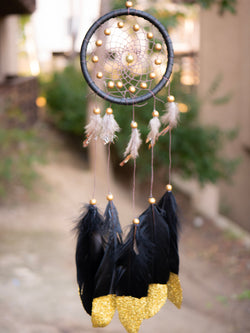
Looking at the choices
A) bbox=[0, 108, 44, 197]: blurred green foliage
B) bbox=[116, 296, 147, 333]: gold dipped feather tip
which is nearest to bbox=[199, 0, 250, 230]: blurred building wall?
bbox=[0, 108, 44, 197]: blurred green foliage

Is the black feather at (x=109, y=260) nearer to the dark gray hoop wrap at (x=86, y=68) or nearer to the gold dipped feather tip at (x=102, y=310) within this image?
the gold dipped feather tip at (x=102, y=310)

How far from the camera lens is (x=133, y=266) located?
1.65 metres

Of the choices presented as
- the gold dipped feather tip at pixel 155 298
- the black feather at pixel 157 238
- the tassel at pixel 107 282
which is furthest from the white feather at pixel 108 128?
the gold dipped feather tip at pixel 155 298

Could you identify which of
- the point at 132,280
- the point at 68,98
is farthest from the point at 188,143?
the point at 68,98

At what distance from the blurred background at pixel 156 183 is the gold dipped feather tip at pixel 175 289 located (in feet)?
3.08

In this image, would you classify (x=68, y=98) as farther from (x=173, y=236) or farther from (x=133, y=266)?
(x=133, y=266)

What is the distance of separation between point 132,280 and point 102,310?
0.17 metres

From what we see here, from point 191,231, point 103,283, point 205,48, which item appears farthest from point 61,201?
point 103,283

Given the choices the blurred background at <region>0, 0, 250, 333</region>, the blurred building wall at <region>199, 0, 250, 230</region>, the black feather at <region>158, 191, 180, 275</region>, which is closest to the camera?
the black feather at <region>158, 191, 180, 275</region>

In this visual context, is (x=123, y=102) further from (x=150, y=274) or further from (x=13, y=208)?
(x=13, y=208)

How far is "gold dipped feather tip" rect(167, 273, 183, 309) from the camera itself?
5.95 ft

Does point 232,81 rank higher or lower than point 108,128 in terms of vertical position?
higher

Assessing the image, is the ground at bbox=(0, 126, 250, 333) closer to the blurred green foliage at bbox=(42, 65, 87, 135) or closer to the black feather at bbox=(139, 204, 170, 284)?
the black feather at bbox=(139, 204, 170, 284)

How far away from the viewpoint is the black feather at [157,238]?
67.1 inches
